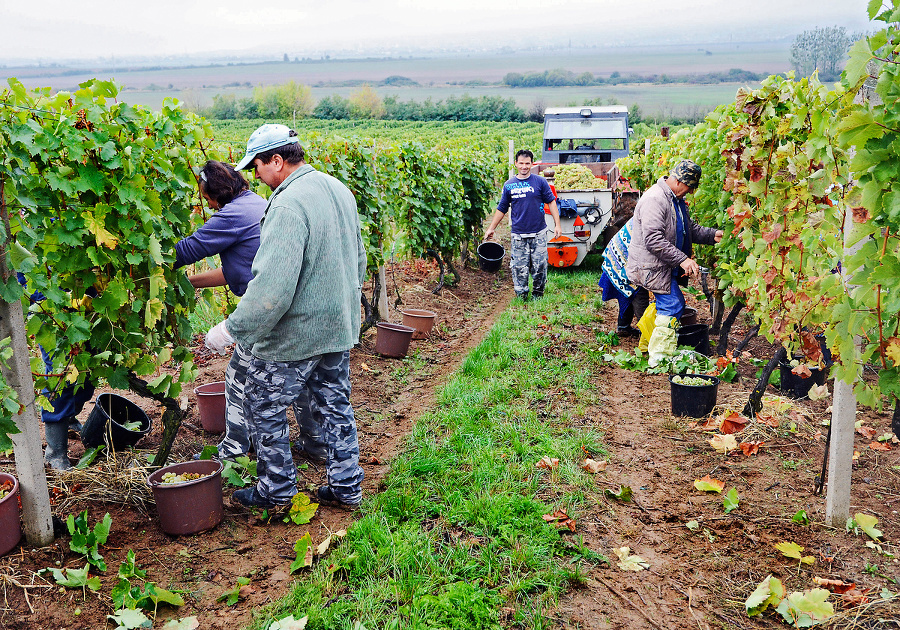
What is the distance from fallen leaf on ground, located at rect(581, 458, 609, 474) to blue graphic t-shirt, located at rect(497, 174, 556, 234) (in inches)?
184

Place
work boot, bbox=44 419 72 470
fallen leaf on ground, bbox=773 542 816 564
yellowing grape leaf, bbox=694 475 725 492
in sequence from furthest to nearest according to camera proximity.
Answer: work boot, bbox=44 419 72 470 → yellowing grape leaf, bbox=694 475 725 492 → fallen leaf on ground, bbox=773 542 816 564

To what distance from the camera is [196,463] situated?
3660 mm

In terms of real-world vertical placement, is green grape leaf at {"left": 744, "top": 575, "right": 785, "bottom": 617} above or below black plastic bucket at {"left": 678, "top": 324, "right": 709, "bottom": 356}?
below

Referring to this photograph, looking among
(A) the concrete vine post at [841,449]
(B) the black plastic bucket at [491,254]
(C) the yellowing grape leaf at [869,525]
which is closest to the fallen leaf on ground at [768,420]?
(A) the concrete vine post at [841,449]

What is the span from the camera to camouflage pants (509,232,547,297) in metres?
8.62

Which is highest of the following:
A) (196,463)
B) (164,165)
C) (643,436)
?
(164,165)


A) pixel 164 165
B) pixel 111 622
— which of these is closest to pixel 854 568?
pixel 111 622

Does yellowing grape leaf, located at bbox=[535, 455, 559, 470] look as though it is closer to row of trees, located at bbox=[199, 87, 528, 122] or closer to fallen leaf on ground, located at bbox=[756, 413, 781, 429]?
fallen leaf on ground, located at bbox=[756, 413, 781, 429]

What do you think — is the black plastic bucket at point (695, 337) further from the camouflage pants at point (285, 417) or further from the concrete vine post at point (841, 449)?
the camouflage pants at point (285, 417)

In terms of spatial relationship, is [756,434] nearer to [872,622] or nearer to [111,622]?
[872,622]

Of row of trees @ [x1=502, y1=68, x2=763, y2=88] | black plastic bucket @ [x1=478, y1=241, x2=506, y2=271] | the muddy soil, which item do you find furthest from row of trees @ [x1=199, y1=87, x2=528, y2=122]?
row of trees @ [x1=502, y1=68, x2=763, y2=88]

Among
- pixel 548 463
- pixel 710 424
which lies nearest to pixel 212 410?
pixel 548 463

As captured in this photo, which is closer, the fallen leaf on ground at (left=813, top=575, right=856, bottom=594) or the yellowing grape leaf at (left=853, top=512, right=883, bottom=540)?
the fallen leaf on ground at (left=813, top=575, right=856, bottom=594)

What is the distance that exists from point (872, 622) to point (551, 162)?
35.6 feet
